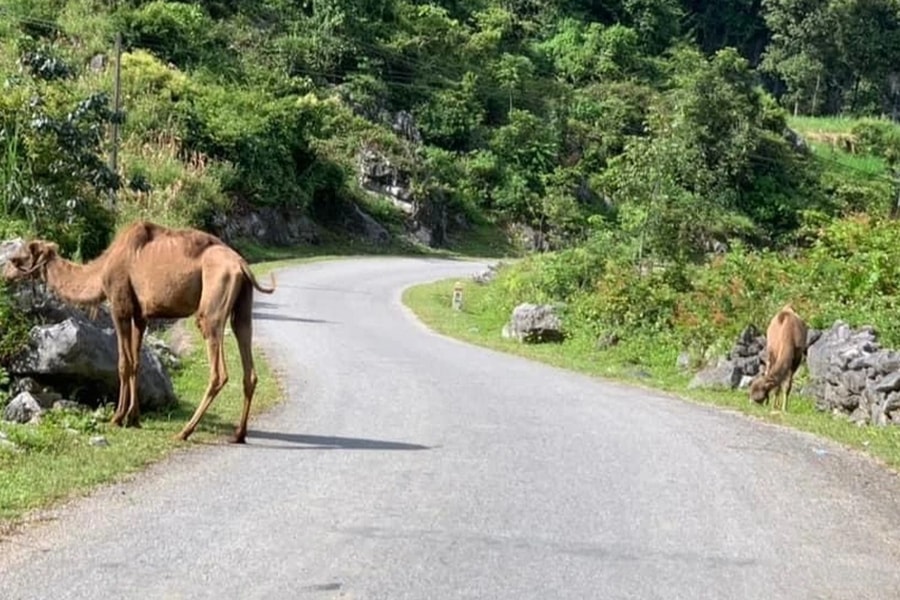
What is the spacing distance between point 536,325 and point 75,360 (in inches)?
582

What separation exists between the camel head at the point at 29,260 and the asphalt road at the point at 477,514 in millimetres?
2605

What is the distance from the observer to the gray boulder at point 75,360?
11.3m

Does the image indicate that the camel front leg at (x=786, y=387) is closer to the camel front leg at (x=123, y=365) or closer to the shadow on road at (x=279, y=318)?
the camel front leg at (x=123, y=365)

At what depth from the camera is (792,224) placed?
62.6 m

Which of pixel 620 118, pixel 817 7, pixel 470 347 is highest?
pixel 817 7

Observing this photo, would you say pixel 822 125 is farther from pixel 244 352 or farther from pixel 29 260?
pixel 29 260

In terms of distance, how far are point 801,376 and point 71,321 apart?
38.7ft

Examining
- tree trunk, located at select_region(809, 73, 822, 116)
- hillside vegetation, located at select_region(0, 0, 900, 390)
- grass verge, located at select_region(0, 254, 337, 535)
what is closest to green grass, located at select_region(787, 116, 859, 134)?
hillside vegetation, located at select_region(0, 0, 900, 390)

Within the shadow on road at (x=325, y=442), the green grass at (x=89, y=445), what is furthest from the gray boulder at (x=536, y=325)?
the shadow on road at (x=325, y=442)

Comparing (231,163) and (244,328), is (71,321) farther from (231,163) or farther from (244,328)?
(231,163)

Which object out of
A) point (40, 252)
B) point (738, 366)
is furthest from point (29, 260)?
point (738, 366)

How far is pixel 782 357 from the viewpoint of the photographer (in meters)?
17.3

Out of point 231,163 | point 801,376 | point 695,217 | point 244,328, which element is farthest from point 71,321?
point 231,163

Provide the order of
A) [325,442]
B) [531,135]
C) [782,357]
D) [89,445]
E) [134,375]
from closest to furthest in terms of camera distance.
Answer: [89,445] → [134,375] → [325,442] → [782,357] → [531,135]
